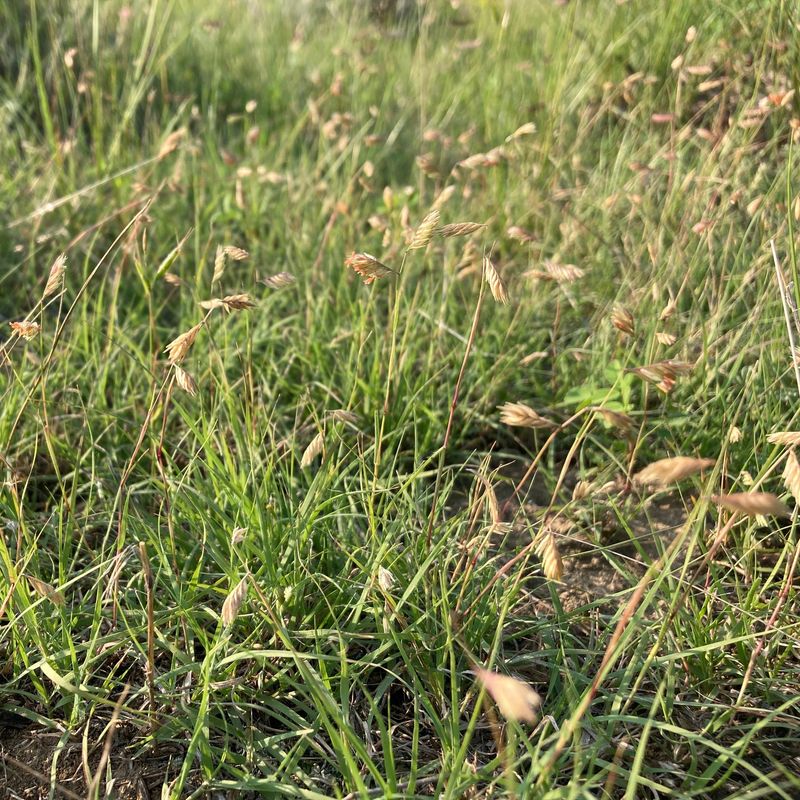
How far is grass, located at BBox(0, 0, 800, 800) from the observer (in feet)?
4.24

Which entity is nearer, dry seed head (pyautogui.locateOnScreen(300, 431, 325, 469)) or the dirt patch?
the dirt patch

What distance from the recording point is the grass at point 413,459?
129 cm

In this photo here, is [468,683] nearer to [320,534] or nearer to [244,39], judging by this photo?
[320,534]

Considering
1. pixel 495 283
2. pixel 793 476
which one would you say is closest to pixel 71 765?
pixel 495 283

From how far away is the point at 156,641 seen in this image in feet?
4.73

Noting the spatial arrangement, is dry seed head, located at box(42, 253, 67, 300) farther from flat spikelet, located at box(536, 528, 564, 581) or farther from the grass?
flat spikelet, located at box(536, 528, 564, 581)

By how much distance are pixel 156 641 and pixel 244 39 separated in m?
4.10

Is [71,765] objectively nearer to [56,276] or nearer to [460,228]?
[56,276]

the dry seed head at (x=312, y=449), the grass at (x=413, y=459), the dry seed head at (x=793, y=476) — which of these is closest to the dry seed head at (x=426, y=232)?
the grass at (x=413, y=459)

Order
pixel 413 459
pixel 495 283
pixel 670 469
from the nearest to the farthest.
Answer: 1. pixel 670 469
2. pixel 495 283
3. pixel 413 459

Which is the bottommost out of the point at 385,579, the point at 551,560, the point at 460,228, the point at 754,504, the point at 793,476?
the point at 385,579

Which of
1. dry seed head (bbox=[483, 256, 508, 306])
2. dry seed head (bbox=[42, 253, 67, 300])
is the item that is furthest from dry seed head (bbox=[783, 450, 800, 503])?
dry seed head (bbox=[42, 253, 67, 300])

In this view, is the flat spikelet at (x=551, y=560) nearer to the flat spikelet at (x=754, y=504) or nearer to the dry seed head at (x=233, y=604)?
the flat spikelet at (x=754, y=504)

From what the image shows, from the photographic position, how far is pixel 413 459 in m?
1.96
